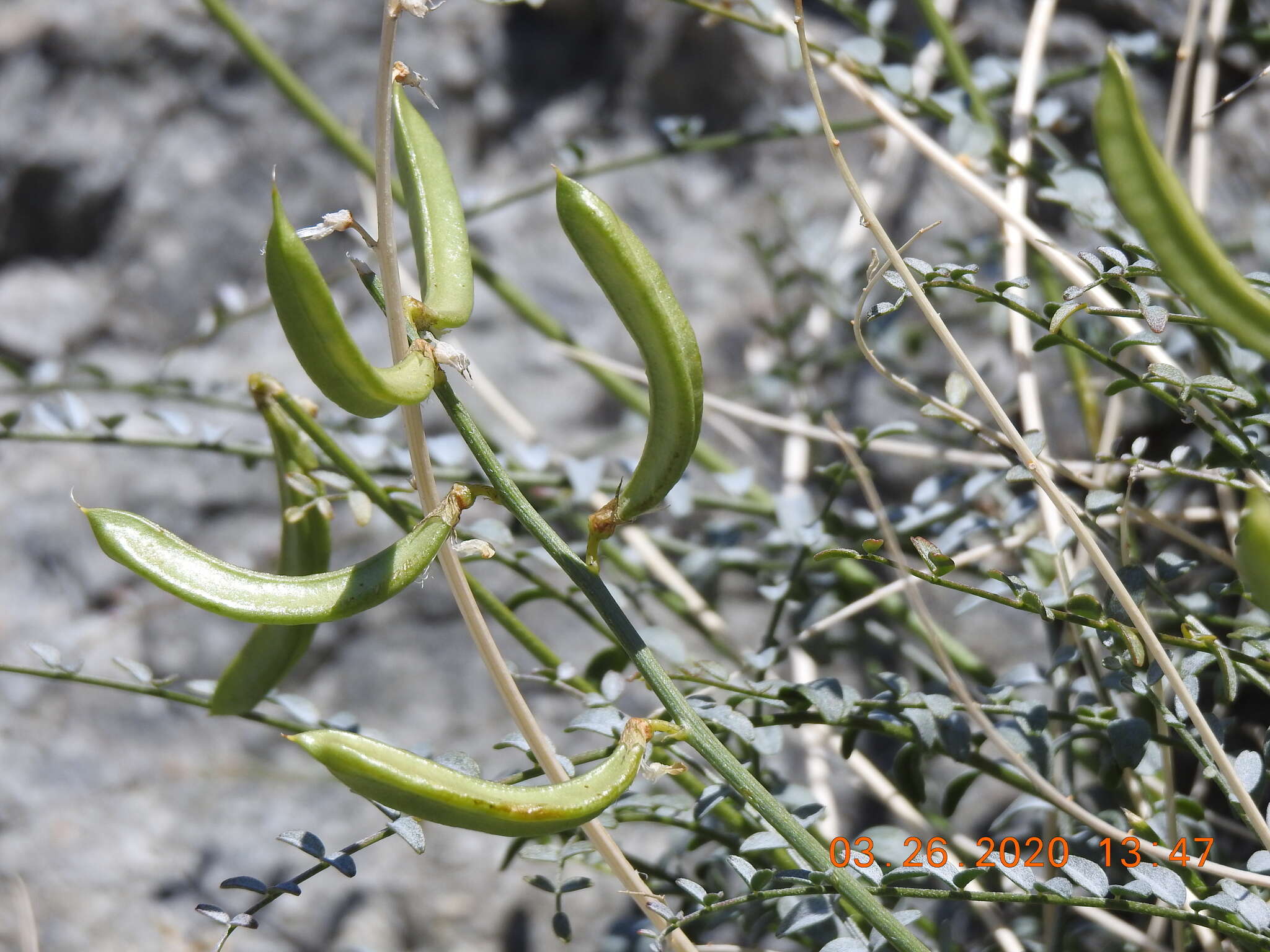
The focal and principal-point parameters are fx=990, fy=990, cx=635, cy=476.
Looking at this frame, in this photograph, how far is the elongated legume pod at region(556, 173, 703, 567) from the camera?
10.9 inches

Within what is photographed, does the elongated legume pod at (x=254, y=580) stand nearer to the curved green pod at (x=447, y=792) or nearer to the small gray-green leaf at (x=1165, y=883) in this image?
the curved green pod at (x=447, y=792)

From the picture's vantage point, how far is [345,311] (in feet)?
2.79

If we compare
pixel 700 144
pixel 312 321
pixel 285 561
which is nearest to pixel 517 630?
pixel 285 561

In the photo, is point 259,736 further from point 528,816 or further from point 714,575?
point 528,816

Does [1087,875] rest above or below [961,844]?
above

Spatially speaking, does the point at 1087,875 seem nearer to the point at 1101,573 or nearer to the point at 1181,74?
the point at 1101,573

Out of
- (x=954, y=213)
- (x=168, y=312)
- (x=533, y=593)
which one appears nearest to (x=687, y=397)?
(x=533, y=593)

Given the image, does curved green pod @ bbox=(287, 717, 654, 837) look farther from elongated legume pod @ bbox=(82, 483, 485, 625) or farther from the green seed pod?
the green seed pod

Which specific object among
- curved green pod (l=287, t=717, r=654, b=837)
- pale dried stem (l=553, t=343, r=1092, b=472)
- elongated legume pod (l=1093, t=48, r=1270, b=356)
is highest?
elongated legume pod (l=1093, t=48, r=1270, b=356)

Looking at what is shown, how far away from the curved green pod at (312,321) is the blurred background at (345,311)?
0.42 metres

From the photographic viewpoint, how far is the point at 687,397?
0.29m

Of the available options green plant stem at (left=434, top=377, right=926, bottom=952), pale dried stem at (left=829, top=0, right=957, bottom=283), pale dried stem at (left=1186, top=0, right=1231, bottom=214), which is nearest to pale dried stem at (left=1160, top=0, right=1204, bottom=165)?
pale dried stem at (left=1186, top=0, right=1231, bottom=214)

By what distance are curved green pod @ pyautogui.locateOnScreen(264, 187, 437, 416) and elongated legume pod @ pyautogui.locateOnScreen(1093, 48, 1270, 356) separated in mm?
196
